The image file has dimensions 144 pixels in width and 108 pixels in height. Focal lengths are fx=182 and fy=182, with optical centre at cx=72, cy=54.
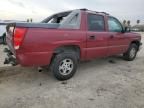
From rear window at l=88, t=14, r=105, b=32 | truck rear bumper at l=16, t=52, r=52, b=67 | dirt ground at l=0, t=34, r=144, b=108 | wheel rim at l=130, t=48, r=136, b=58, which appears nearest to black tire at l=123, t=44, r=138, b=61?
wheel rim at l=130, t=48, r=136, b=58

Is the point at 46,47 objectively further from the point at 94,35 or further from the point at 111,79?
the point at 111,79

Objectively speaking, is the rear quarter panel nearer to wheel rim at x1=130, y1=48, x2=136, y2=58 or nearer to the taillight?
the taillight

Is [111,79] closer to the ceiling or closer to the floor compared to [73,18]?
closer to the floor

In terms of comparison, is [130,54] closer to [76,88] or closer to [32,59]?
[76,88]

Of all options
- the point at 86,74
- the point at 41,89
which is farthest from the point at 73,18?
the point at 41,89

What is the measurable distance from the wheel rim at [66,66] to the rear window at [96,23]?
3.72ft

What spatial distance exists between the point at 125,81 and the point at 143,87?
52cm

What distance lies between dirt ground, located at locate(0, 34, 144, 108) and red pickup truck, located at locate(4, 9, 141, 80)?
1.67ft

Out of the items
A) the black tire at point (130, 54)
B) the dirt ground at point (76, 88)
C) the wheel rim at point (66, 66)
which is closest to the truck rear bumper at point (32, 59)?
the wheel rim at point (66, 66)

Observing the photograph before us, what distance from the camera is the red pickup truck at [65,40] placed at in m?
4.00

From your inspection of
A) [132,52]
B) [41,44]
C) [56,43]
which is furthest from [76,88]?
[132,52]

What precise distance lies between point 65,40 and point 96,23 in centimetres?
139

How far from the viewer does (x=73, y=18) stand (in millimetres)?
4898

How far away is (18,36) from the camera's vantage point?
12.9 ft
